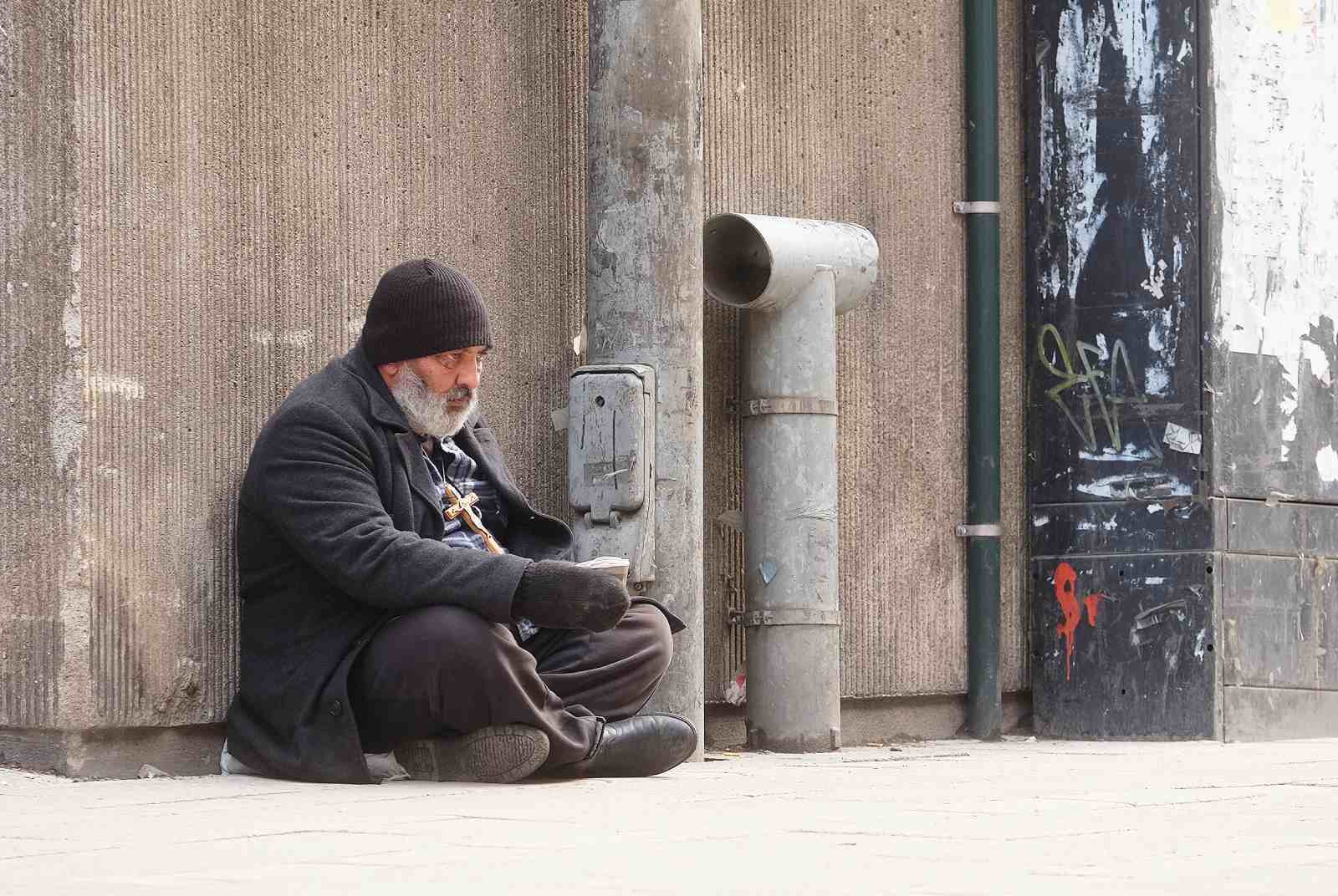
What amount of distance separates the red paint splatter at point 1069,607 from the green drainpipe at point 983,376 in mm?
221

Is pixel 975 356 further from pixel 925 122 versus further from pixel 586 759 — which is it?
pixel 586 759

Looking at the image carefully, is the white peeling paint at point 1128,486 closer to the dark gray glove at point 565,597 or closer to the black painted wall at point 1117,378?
the black painted wall at point 1117,378

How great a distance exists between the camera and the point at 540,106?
585 centimetres

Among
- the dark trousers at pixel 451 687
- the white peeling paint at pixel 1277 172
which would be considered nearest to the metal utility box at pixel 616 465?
the dark trousers at pixel 451 687

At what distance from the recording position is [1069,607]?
22.7 feet

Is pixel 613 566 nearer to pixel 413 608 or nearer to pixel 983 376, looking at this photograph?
pixel 413 608

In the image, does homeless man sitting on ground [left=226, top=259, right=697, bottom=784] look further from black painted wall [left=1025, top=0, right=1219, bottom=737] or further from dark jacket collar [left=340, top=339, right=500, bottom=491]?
black painted wall [left=1025, top=0, right=1219, bottom=737]

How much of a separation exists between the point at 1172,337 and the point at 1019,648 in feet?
3.80

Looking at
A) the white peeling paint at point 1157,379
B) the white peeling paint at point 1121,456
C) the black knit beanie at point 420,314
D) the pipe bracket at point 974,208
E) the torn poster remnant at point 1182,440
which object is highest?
the pipe bracket at point 974,208

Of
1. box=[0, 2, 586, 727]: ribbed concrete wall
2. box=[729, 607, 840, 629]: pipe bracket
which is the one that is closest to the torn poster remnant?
box=[729, 607, 840, 629]: pipe bracket

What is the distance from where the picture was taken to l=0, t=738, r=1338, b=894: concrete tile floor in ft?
9.16

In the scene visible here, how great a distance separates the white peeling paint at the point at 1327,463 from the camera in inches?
277

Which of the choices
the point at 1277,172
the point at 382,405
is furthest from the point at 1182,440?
the point at 382,405

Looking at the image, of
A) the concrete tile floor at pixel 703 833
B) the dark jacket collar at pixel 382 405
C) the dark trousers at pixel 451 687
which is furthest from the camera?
the dark jacket collar at pixel 382 405
